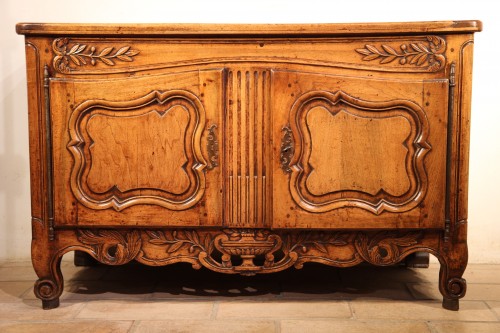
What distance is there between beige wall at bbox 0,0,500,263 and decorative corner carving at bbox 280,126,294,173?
0.88 meters

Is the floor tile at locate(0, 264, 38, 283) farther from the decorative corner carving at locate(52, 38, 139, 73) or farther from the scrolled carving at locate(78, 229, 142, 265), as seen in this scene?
the decorative corner carving at locate(52, 38, 139, 73)

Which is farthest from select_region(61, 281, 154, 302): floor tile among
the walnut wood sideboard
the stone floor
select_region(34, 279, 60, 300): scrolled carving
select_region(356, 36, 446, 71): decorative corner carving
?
select_region(356, 36, 446, 71): decorative corner carving

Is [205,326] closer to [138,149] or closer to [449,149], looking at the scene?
[138,149]

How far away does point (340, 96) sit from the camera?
2.02 m

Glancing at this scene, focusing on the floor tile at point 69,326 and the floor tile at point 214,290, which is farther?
the floor tile at point 214,290

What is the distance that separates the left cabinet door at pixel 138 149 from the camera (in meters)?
2.04

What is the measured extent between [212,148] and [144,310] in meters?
0.61

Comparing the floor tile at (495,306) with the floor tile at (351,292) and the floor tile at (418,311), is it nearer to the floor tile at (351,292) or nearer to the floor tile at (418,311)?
the floor tile at (418,311)

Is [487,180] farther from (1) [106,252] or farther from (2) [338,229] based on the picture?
(1) [106,252]

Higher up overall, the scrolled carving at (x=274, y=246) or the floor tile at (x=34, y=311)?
the scrolled carving at (x=274, y=246)

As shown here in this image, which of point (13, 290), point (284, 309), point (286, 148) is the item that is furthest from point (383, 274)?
point (13, 290)

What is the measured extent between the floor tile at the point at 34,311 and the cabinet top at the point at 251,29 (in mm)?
926

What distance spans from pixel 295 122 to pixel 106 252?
2.55 ft

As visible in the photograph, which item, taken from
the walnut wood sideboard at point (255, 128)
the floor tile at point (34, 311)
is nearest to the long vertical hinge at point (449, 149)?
the walnut wood sideboard at point (255, 128)
